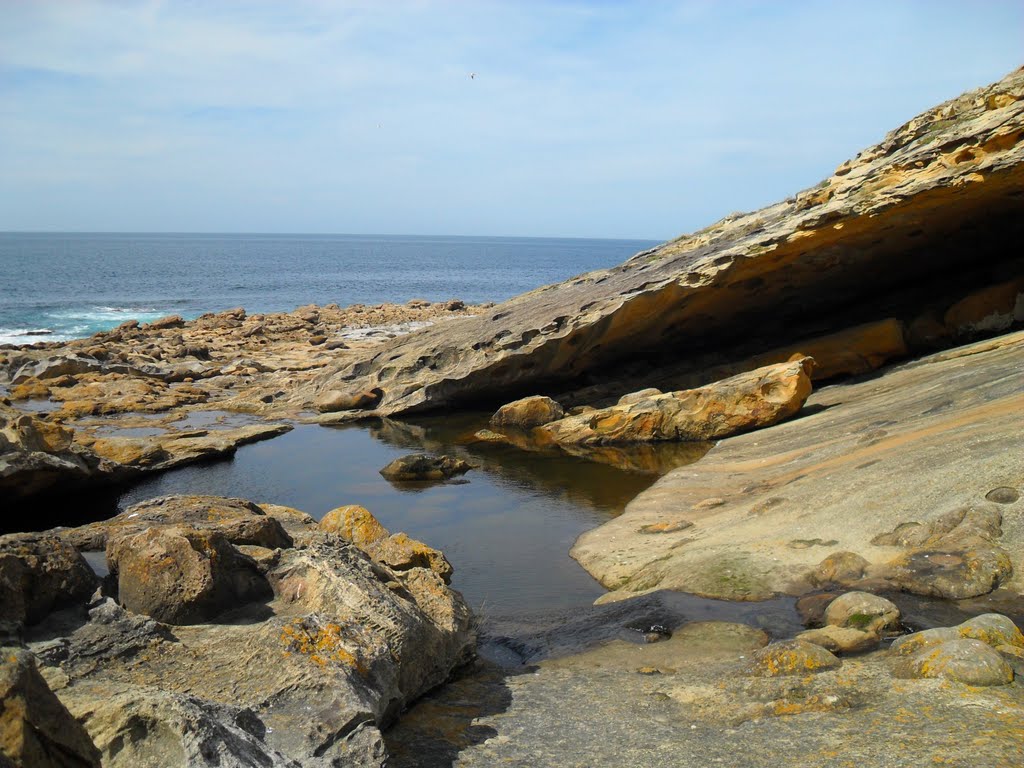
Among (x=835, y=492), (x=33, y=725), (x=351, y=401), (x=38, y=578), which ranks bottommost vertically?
(x=351, y=401)

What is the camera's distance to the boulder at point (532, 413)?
2211 centimetres

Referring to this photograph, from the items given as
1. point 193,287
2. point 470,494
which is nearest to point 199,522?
point 470,494

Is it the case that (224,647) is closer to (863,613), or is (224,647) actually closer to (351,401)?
(863,613)

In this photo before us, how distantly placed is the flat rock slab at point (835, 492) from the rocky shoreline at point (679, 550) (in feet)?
0.18

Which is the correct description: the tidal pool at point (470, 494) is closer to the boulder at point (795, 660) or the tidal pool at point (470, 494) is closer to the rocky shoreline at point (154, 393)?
the rocky shoreline at point (154, 393)

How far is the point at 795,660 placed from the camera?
24.4 feet

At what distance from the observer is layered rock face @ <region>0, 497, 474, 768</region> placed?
4891mm

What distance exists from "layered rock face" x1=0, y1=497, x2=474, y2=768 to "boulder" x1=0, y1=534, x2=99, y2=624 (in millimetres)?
13

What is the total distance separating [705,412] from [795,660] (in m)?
11.8

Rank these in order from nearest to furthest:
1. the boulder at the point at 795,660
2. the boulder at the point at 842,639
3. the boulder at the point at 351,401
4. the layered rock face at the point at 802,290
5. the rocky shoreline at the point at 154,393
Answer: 1. the boulder at the point at 795,660
2. the boulder at the point at 842,639
3. the rocky shoreline at the point at 154,393
4. the layered rock face at the point at 802,290
5. the boulder at the point at 351,401

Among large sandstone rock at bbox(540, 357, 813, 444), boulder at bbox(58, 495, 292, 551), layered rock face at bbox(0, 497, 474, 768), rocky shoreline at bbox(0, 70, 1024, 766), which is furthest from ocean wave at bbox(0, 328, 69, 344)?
layered rock face at bbox(0, 497, 474, 768)

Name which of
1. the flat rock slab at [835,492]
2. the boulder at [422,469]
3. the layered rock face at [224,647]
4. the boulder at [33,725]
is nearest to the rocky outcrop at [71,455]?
the boulder at [422,469]

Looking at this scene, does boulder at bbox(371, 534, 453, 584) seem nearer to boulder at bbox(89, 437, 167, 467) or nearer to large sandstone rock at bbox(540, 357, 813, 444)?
large sandstone rock at bbox(540, 357, 813, 444)

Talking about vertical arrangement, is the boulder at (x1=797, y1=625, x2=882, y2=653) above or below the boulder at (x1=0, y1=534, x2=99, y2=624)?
below
